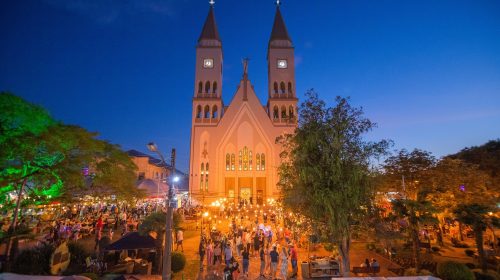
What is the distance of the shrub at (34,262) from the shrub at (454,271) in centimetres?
1925

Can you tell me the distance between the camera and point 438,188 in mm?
20047

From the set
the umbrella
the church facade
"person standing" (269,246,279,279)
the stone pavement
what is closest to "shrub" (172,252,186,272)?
the stone pavement

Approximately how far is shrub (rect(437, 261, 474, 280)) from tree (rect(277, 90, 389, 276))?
15.3 ft

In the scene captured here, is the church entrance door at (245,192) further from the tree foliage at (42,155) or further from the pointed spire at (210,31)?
the pointed spire at (210,31)

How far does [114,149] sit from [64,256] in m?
7.34

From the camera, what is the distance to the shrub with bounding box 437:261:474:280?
1202 cm

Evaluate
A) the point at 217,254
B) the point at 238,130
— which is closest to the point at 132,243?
the point at 217,254

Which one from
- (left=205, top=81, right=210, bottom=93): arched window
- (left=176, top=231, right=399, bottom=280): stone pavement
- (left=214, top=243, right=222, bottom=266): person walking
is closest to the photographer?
(left=176, top=231, right=399, bottom=280): stone pavement

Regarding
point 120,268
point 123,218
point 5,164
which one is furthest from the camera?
point 123,218

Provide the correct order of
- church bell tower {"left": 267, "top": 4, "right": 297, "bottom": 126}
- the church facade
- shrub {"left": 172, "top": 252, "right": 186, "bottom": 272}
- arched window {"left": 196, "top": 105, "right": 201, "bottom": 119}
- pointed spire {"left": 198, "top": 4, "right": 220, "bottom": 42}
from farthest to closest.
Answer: pointed spire {"left": 198, "top": 4, "right": 220, "bottom": 42} → church bell tower {"left": 267, "top": 4, "right": 297, "bottom": 126} → arched window {"left": 196, "top": 105, "right": 201, "bottom": 119} → the church facade → shrub {"left": 172, "top": 252, "right": 186, "bottom": 272}

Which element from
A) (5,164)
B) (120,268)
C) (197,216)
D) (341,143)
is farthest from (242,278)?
(197,216)

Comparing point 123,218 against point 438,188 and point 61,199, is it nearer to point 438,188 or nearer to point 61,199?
point 61,199

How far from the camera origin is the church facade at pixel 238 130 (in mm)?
42688

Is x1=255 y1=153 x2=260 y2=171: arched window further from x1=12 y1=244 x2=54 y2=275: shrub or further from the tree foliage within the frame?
x1=12 y1=244 x2=54 y2=275: shrub
